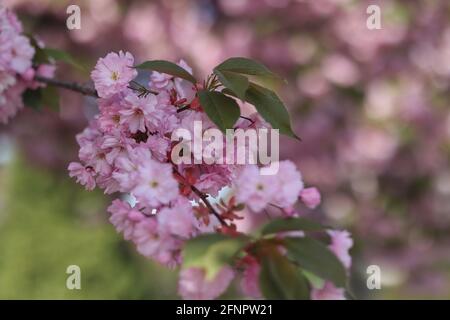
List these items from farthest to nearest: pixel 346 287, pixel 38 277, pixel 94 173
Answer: pixel 38 277 → pixel 94 173 → pixel 346 287

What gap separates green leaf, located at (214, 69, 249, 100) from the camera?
957 millimetres

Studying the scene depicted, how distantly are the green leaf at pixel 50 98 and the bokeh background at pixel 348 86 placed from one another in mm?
2970

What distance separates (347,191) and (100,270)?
1896 millimetres

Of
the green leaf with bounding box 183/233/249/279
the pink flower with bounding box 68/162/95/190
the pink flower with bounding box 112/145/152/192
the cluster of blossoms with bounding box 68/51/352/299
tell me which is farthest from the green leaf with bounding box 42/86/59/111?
the green leaf with bounding box 183/233/249/279

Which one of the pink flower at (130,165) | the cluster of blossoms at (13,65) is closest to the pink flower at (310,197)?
the pink flower at (130,165)

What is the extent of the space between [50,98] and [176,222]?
0.81 m

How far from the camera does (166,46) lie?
4.76m

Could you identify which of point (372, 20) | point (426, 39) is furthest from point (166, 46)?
point (426, 39)

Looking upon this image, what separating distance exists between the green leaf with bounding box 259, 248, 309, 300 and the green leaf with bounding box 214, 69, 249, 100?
0.23 metres

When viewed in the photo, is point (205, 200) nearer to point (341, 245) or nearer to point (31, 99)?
point (341, 245)

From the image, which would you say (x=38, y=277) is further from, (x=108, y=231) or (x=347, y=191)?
(x=347, y=191)

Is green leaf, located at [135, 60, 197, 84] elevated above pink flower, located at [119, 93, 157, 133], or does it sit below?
above

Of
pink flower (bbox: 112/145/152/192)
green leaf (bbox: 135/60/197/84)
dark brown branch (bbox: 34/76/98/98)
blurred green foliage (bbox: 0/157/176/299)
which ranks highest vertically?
blurred green foliage (bbox: 0/157/176/299)

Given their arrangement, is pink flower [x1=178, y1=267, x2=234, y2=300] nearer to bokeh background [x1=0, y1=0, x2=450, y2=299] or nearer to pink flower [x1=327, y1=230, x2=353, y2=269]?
pink flower [x1=327, y1=230, x2=353, y2=269]
